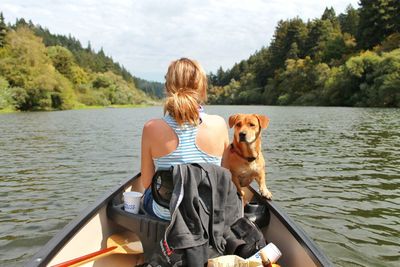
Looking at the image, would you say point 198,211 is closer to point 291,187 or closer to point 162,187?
point 162,187

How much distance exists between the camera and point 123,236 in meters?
4.43

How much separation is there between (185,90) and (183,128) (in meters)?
0.33

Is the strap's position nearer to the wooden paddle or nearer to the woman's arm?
the woman's arm

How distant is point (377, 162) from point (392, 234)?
6.13m

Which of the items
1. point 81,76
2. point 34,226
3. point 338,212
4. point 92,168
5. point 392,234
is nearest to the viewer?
point 392,234

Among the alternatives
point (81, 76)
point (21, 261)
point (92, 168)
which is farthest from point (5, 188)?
point (81, 76)

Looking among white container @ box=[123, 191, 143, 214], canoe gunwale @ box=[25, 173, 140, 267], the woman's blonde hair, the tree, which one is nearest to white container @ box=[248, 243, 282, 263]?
the woman's blonde hair

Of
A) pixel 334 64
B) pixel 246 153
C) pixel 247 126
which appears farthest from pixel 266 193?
pixel 334 64

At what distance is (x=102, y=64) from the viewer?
150125 mm

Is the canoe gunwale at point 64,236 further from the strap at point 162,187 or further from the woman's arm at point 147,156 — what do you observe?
the strap at point 162,187

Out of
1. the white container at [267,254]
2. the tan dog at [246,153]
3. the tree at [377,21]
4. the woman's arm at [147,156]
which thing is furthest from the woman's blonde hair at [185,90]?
the tree at [377,21]

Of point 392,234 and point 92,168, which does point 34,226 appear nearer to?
point 92,168

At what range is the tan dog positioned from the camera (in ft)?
16.5

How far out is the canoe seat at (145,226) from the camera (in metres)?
3.48
